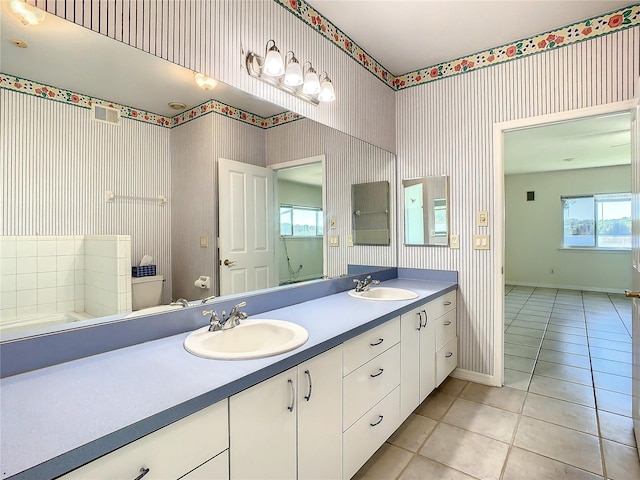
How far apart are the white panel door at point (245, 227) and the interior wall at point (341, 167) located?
0.19 meters

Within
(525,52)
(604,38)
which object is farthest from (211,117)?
(604,38)

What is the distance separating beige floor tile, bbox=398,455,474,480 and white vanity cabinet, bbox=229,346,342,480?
0.50 meters

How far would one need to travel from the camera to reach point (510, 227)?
7281mm

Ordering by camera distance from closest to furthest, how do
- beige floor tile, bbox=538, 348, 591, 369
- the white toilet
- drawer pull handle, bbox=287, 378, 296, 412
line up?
drawer pull handle, bbox=287, 378, 296, 412 → the white toilet → beige floor tile, bbox=538, 348, 591, 369

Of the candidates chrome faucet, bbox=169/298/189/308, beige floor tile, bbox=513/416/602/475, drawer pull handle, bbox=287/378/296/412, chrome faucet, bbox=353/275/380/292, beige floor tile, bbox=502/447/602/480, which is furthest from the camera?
chrome faucet, bbox=353/275/380/292

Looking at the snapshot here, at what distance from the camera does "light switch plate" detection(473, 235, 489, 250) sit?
2514 mm

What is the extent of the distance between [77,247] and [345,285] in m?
1.66

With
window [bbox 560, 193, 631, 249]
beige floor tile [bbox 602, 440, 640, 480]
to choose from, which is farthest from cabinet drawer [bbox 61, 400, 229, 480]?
window [bbox 560, 193, 631, 249]

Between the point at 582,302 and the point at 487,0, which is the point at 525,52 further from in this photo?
the point at 582,302

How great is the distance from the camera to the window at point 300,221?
1960 millimetres

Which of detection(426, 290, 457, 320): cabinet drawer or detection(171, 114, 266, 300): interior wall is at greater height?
detection(171, 114, 266, 300): interior wall

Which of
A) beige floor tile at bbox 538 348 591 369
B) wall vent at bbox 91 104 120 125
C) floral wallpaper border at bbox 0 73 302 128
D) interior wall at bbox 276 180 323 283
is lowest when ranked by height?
beige floor tile at bbox 538 348 591 369

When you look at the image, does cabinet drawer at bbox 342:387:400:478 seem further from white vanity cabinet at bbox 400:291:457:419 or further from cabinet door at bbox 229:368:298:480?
cabinet door at bbox 229:368:298:480

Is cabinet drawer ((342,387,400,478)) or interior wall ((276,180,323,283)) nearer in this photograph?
cabinet drawer ((342,387,400,478))
